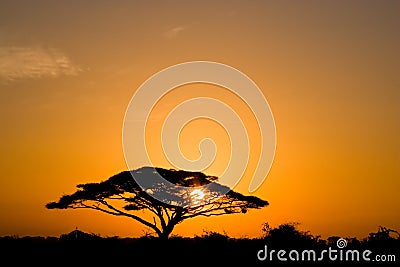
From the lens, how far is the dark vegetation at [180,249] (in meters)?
37.3

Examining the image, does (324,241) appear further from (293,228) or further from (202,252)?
(202,252)

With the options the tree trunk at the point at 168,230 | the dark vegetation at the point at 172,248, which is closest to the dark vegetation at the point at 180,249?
the dark vegetation at the point at 172,248

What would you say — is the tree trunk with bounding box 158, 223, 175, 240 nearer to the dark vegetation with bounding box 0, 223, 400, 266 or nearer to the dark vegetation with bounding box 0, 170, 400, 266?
the dark vegetation with bounding box 0, 170, 400, 266

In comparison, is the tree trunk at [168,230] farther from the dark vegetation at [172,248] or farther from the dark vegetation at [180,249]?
the dark vegetation at [180,249]

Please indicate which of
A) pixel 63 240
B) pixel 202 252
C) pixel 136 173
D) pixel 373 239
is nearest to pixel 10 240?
pixel 63 240

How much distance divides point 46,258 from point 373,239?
820 inches

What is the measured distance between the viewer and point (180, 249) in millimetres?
40625

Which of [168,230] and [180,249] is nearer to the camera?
[180,249]

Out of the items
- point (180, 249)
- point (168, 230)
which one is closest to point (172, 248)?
point (180, 249)

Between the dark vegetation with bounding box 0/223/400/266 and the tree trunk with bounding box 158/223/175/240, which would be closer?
the dark vegetation with bounding box 0/223/400/266

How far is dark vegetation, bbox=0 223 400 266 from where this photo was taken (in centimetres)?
3728

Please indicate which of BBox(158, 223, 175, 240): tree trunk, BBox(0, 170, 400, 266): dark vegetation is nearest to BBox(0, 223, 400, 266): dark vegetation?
BBox(0, 170, 400, 266): dark vegetation

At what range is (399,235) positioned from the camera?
143 feet

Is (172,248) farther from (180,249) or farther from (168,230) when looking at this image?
(168,230)
